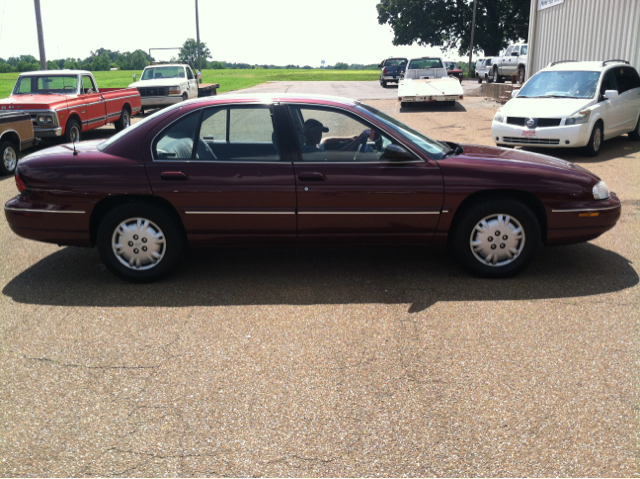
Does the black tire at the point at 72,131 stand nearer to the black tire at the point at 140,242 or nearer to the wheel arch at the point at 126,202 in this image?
the wheel arch at the point at 126,202

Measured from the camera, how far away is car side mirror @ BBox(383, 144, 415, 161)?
5.50 m

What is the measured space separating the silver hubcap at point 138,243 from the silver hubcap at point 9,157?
7.36 meters

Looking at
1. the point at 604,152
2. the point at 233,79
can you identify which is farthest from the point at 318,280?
the point at 233,79

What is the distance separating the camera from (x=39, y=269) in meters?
6.18

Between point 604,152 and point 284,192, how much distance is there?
9.97m

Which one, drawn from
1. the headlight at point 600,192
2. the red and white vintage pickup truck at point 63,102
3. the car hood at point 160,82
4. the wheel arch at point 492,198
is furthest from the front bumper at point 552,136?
the car hood at point 160,82

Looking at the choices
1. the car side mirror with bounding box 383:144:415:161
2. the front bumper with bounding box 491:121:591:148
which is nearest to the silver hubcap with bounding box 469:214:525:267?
A: the car side mirror with bounding box 383:144:415:161

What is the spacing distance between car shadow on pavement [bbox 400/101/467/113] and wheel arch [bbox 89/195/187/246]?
1925 centimetres

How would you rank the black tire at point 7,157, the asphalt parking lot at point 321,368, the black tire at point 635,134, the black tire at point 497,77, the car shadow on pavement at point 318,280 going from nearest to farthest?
1. the asphalt parking lot at point 321,368
2. the car shadow on pavement at point 318,280
3. the black tire at point 7,157
4. the black tire at point 635,134
5. the black tire at point 497,77

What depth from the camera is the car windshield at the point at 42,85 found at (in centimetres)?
1591

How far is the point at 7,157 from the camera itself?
1188 centimetres

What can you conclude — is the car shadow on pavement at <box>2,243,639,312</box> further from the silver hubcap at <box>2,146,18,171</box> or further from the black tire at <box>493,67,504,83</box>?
the black tire at <box>493,67,504,83</box>

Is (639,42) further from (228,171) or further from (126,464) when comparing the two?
(126,464)

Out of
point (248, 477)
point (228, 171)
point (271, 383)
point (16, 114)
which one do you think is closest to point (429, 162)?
point (228, 171)
